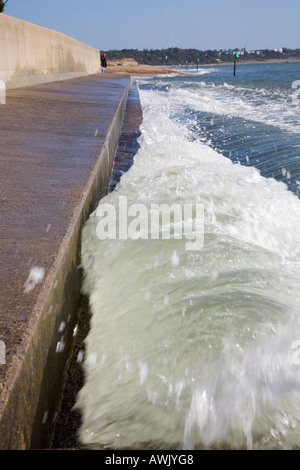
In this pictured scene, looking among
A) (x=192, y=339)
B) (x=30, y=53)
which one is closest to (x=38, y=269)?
(x=192, y=339)

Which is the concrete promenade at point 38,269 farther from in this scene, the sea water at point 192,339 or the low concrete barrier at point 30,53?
the low concrete barrier at point 30,53

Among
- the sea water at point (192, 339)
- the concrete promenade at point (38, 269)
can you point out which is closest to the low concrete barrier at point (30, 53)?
the concrete promenade at point (38, 269)

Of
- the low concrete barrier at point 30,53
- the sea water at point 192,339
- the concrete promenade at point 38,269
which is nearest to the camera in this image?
the concrete promenade at point 38,269

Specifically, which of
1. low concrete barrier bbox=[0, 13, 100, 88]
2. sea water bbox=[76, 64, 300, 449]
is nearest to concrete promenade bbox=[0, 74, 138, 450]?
sea water bbox=[76, 64, 300, 449]

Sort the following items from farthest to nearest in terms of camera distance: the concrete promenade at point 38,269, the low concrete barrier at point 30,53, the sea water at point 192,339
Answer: the low concrete barrier at point 30,53, the sea water at point 192,339, the concrete promenade at point 38,269

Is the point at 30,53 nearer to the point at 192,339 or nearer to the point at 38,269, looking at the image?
the point at 38,269

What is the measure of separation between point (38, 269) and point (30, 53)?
8790 mm

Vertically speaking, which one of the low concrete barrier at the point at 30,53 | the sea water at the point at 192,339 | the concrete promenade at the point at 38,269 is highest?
the low concrete barrier at the point at 30,53

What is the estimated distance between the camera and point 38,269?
1.55 m

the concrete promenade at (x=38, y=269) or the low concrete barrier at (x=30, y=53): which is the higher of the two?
the low concrete barrier at (x=30, y=53)

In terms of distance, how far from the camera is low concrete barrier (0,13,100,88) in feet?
24.8

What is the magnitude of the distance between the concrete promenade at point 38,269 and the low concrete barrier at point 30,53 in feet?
15.0

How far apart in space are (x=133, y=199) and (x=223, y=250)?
1.11m

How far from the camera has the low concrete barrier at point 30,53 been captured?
7569mm
